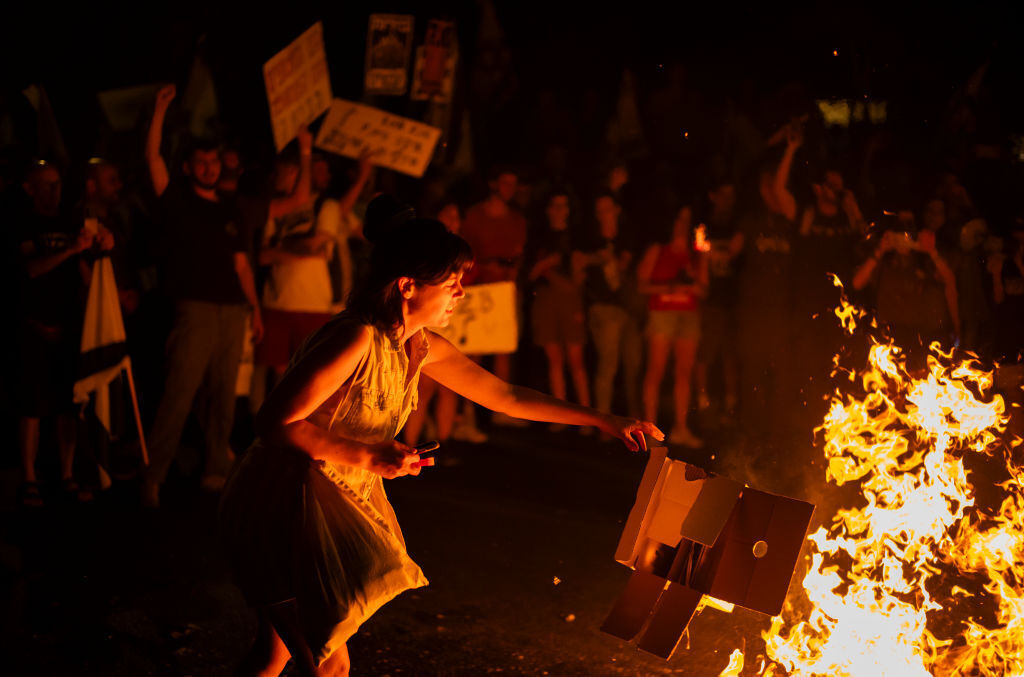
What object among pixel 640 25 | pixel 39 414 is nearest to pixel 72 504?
pixel 39 414

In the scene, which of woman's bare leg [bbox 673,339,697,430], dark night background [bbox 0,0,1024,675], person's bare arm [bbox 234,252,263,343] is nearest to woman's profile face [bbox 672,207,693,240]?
woman's bare leg [bbox 673,339,697,430]

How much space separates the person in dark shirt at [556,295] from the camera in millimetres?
9438

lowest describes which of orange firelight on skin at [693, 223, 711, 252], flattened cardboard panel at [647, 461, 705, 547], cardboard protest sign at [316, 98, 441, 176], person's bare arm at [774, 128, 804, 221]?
flattened cardboard panel at [647, 461, 705, 547]

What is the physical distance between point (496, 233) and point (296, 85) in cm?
195

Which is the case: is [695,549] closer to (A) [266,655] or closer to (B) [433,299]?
(B) [433,299]

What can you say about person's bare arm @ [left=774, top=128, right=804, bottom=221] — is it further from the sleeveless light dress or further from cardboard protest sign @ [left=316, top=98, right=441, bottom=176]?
the sleeveless light dress

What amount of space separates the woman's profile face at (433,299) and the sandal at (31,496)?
434 cm

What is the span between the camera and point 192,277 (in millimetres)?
6996

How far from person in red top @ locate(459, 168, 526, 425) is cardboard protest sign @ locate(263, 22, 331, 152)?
148cm

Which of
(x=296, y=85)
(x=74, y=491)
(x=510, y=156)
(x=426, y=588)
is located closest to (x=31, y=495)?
(x=74, y=491)

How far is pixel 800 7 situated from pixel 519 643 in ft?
42.7

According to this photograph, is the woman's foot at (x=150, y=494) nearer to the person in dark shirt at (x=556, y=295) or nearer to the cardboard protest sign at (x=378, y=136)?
the cardboard protest sign at (x=378, y=136)

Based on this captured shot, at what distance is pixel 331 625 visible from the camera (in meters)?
3.23

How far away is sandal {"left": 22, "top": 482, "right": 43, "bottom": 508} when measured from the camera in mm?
6785
